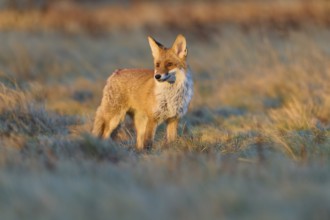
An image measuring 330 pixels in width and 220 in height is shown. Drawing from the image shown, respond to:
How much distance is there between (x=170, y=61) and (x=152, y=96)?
1.64ft

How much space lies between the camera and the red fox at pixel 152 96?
24.4ft

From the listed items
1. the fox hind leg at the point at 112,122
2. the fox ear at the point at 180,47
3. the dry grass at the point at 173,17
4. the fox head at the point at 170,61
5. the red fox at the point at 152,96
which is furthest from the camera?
the dry grass at the point at 173,17

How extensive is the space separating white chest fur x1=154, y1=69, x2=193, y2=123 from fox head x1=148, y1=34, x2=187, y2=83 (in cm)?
7

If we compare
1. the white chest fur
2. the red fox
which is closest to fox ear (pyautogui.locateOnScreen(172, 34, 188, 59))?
the red fox

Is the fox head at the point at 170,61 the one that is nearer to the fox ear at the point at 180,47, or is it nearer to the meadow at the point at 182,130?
the fox ear at the point at 180,47

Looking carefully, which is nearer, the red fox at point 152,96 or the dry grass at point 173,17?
the red fox at point 152,96

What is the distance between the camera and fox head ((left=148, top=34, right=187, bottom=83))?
7264 mm

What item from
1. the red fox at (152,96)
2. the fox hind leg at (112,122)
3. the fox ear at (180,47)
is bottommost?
the fox hind leg at (112,122)

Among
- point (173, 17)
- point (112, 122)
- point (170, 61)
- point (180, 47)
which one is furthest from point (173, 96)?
point (173, 17)

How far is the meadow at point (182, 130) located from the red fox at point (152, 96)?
0.83ft

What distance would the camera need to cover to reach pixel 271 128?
26.9ft

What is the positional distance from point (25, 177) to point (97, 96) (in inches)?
283

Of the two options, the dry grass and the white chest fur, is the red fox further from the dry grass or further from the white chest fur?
the dry grass

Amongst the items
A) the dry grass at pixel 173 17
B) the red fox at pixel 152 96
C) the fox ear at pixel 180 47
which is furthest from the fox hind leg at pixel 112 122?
the dry grass at pixel 173 17
